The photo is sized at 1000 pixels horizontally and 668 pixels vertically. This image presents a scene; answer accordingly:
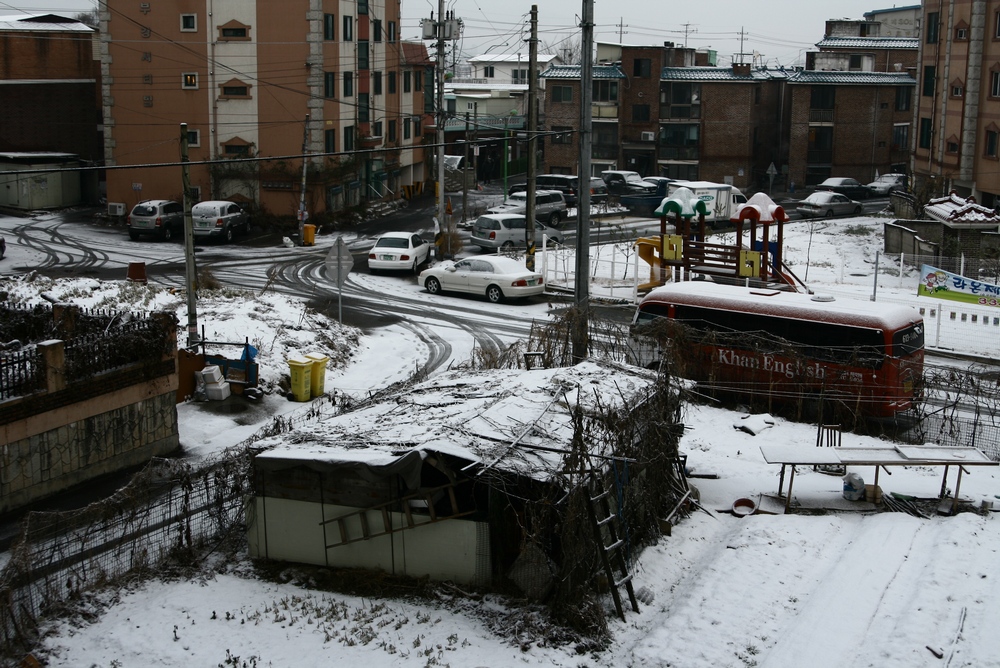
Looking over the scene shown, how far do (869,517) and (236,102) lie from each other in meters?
36.8

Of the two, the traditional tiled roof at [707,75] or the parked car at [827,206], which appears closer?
the parked car at [827,206]

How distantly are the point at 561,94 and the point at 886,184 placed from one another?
2011 centimetres

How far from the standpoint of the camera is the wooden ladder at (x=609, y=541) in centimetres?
1122

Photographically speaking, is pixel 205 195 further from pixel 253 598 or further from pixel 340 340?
pixel 253 598

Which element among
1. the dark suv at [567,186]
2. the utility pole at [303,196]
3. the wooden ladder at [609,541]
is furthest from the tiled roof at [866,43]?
the wooden ladder at [609,541]

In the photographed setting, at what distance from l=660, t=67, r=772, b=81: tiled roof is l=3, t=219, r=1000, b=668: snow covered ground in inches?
1934

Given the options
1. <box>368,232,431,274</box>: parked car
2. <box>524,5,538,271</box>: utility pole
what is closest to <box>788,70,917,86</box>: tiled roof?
<box>524,5,538,271</box>: utility pole

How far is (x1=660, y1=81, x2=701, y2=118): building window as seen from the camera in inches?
2427

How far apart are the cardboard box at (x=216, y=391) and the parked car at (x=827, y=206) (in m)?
37.7

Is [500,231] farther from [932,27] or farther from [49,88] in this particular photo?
[49,88]

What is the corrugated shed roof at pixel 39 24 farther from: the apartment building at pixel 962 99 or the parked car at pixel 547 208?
the apartment building at pixel 962 99

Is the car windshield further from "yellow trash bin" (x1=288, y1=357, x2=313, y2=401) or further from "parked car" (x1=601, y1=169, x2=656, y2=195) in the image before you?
"parked car" (x1=601, y1=169, x2=656, y2=195)

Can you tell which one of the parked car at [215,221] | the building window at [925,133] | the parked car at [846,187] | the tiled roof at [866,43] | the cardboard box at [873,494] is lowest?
the cardboard box at [873,494]

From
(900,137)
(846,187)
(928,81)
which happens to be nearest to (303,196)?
(928,81)
